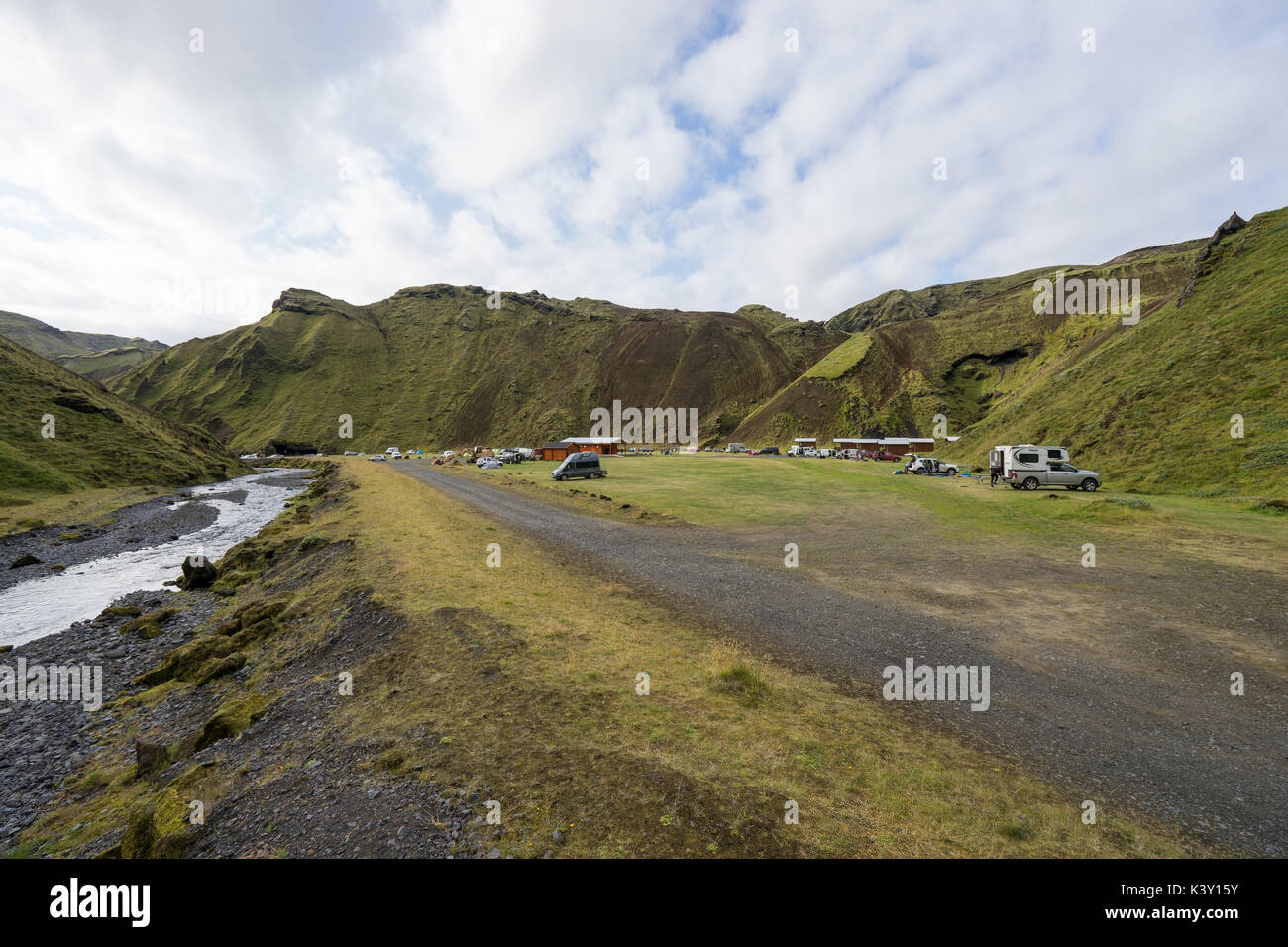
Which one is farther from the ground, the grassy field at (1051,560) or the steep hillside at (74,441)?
the steep hillside at (74,441)

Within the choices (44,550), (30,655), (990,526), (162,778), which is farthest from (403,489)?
(990,526)

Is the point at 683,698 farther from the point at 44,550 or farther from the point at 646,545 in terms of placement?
the point at 44,550

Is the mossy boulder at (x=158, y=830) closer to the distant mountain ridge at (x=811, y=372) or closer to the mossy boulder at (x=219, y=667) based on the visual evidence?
the mossy boulder at (x=219, y=667)

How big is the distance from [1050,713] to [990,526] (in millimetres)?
15870

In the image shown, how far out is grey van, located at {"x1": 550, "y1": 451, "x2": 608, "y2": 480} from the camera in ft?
142

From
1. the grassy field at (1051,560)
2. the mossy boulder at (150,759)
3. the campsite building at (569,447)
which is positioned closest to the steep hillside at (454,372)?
the campsite building at (569,447)

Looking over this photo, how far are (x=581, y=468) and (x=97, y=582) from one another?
2980cm

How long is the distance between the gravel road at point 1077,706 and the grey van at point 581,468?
30238mm

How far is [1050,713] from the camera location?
6809 millimetres

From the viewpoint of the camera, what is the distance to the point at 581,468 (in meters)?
43.6

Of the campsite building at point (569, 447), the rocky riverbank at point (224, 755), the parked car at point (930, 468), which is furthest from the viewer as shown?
the campsite building at point (569, 447)

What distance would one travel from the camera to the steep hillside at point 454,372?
11119 cm

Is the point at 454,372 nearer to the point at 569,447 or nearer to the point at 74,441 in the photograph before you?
the point at 569,447
